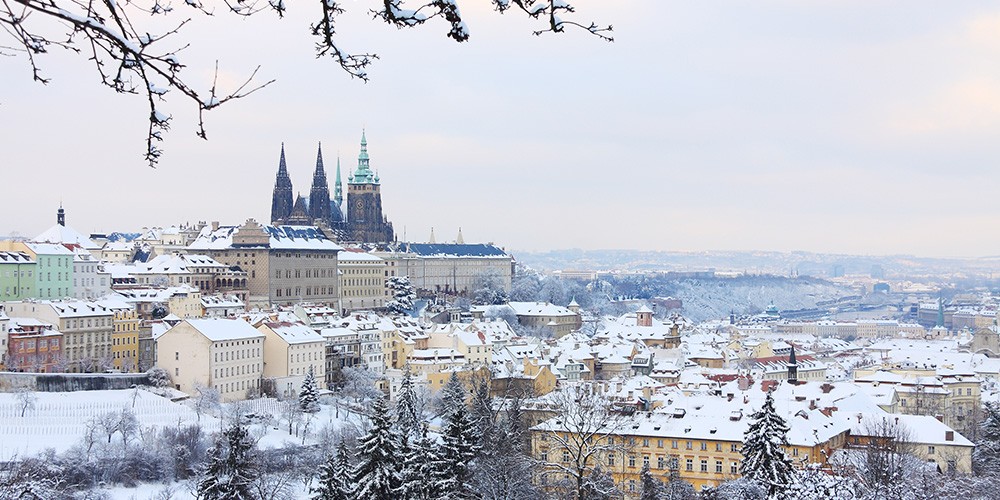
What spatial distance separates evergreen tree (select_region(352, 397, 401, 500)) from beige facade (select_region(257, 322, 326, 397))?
27903mm

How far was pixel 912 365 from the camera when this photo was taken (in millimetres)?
71812

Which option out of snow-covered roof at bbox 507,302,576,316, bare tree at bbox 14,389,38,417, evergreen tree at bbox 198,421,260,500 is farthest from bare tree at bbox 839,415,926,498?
snow-covered roof at bbox 507,302,576,316

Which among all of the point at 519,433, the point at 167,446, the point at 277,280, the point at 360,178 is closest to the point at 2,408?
the point at 167,446

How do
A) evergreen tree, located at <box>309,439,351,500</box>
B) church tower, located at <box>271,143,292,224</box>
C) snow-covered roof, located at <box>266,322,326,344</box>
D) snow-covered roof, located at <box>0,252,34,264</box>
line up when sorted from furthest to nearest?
church tower, located at <box>271,143,292,224</box>
snow-covered roof, located at <box>0,252,34,264</box>
snow-covered roof, located at <box>266,322,326,344</box>
evergreen tree, located at <box>309,439,351,500</box>

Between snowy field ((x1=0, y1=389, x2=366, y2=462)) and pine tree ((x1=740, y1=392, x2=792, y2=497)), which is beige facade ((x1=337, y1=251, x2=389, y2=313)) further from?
pine tree ((x1=740, y1=392, x2=792, y2=497))

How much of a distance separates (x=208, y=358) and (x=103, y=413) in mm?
6471

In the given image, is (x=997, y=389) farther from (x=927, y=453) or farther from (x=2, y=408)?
(x=2, y=408)

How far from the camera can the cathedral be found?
363 feet

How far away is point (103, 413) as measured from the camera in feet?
151

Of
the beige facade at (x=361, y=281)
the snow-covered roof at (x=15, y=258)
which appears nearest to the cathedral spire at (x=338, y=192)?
the beige facade at (x=361, y=281)

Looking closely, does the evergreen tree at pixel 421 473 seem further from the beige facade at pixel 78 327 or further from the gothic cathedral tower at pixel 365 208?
the gothic cathedral tower at pixel 365 208

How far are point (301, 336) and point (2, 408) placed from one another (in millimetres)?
15465

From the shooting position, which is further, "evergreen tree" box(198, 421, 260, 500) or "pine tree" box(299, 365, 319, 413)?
"pine tree" box(299, 365, 319, 413)

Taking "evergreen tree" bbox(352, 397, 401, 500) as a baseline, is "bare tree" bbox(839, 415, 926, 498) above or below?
below
